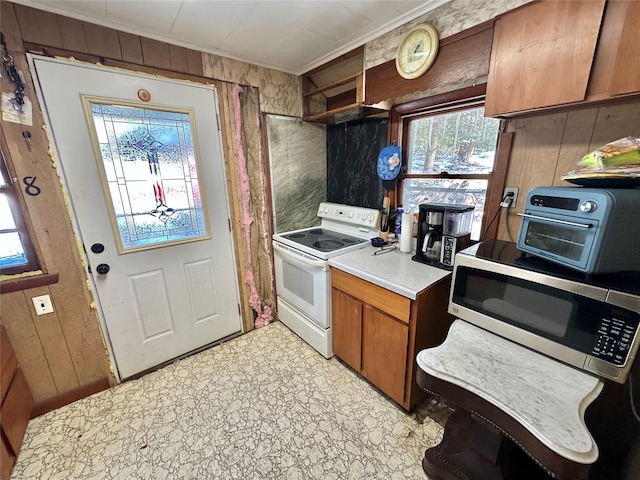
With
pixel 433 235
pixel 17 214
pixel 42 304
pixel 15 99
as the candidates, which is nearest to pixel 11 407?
pixel 42 304

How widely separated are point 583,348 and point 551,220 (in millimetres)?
486

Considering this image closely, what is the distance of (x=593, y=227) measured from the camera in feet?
2.98

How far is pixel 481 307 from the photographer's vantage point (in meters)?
1.21

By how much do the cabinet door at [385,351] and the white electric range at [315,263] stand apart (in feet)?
1.23

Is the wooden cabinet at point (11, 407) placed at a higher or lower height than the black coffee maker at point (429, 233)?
lower

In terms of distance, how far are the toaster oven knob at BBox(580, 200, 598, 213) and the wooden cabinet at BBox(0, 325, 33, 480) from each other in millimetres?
2776

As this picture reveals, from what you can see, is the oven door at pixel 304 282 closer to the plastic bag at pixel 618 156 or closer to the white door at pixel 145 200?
the white door at pixel 145 200

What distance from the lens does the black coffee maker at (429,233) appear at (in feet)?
5.27

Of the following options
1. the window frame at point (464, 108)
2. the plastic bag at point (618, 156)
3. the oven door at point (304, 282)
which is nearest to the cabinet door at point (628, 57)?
the plastic bag at point (618, 156)

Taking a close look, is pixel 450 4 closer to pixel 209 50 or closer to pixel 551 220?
pixel 551 220

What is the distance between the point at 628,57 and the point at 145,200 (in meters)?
2.50

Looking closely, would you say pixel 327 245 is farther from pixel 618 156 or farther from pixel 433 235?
pixel 618 156

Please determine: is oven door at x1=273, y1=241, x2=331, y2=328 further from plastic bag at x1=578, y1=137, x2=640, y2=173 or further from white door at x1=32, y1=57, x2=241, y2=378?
plastic bag at x1=578, y1=137, x2=640, y2=173

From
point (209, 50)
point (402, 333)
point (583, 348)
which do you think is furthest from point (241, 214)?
point (583, 348)
